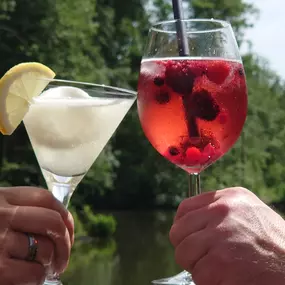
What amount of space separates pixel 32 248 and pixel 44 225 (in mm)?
45

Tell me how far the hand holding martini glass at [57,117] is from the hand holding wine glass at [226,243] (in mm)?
347

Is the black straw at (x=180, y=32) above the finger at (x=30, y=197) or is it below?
above

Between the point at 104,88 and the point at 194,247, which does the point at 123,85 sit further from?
the point at 194,247

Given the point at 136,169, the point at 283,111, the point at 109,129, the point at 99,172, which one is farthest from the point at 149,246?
the point at 109,129

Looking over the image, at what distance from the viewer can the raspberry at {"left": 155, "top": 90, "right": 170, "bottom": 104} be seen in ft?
4.24

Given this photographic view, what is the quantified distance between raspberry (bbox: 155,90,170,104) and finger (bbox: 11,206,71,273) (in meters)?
0.30

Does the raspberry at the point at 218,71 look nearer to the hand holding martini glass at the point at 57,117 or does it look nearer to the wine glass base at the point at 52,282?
the hand holding martini glass at the point at 57,117

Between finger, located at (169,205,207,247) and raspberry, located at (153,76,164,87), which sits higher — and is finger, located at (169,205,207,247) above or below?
below

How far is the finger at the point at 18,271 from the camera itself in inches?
45.5

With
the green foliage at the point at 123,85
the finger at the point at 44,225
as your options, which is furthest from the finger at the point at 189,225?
the green foliage at the point at 123,85

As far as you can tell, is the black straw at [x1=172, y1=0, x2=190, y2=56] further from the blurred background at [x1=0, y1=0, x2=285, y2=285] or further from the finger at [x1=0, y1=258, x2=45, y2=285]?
the blurred background at [x1=0, y1=0, x2=285, y2=285]

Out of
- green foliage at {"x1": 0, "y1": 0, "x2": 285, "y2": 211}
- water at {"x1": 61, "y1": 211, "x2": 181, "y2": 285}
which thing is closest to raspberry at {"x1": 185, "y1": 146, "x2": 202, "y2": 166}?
water at {"x1": 61, "y1": 211, "x2": 181, "y2": 285}

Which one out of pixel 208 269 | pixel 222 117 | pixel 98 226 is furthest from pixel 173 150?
pixel 98 226

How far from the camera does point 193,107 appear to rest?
1.27 m
